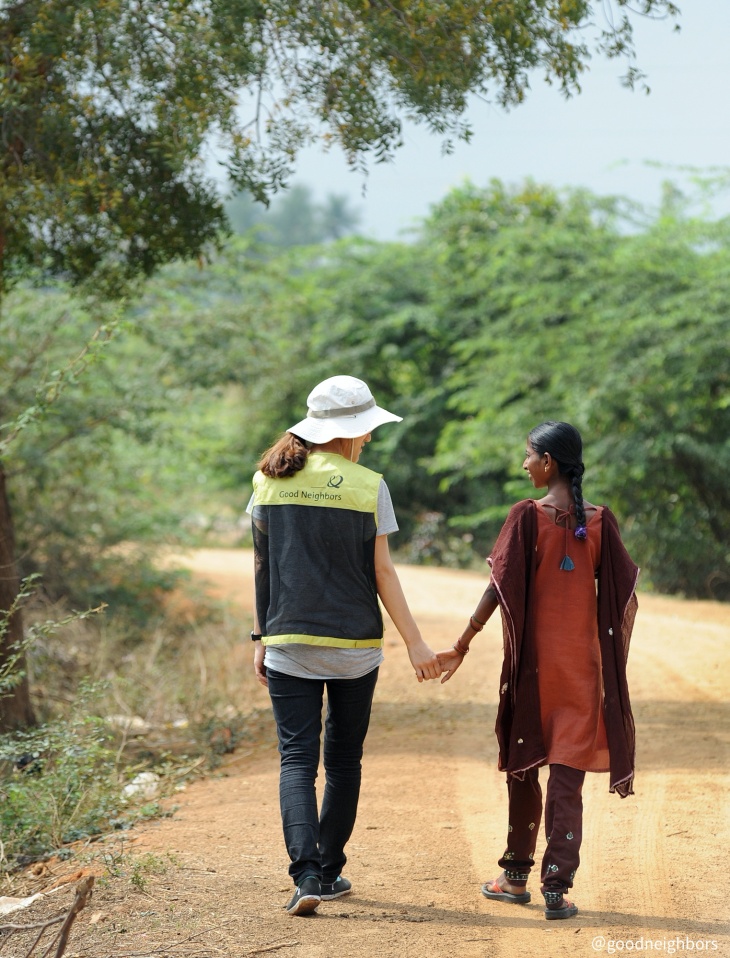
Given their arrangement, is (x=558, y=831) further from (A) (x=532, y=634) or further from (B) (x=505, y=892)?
(A) (x=532, y=634)

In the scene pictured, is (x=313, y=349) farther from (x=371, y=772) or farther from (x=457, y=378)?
(x=371, y=772)

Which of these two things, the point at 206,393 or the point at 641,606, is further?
the point at 206,393

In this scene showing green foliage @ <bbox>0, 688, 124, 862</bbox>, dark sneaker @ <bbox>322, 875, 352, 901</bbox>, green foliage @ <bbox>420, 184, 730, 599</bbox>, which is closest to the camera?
dark sneaker @ <bbox>322, 875, 352, 901</bbox>

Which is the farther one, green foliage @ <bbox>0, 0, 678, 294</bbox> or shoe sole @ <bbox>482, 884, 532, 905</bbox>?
green foliage @ <bbox>0, 0, 678, 294</bbox>

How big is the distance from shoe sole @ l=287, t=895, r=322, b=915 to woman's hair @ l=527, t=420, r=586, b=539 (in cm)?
161

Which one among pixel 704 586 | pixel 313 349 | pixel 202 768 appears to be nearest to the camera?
pixel 202 768

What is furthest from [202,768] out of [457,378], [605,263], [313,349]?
[313,349]

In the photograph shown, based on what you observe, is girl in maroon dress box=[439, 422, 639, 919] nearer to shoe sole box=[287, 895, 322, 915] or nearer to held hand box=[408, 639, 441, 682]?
held hand box=[408, 639, 441, 682]

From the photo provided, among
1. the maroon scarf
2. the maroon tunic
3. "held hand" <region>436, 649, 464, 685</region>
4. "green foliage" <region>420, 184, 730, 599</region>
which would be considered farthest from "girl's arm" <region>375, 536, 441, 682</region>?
"green foliage" <region>420, 184, 730, 599</region>

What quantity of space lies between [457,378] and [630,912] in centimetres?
1508

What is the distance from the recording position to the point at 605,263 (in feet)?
50.1

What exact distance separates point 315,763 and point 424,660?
55cm

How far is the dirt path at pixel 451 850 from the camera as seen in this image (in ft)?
12.8

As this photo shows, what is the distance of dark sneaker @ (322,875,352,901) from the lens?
14.0 ft
